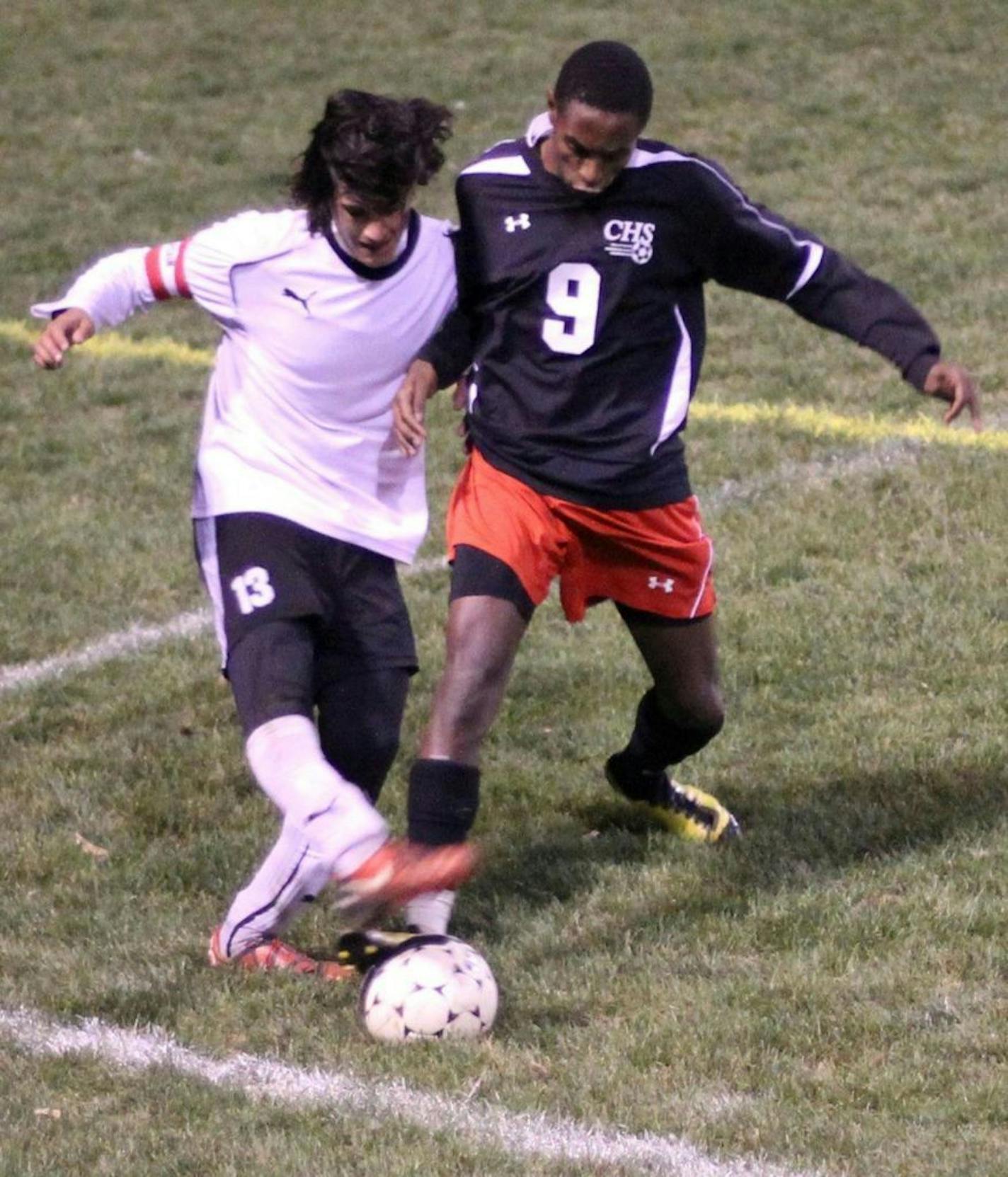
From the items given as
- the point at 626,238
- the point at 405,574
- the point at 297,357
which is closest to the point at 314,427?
the point at 297,357

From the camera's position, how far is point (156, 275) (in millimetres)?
4863

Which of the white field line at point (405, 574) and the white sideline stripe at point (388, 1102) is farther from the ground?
the white sideline stripe at point (388, 1102)

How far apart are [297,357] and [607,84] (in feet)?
2.81

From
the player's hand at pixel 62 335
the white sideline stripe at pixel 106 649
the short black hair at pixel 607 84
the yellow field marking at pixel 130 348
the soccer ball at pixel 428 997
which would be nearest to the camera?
the soccer ball at pixel 428 997

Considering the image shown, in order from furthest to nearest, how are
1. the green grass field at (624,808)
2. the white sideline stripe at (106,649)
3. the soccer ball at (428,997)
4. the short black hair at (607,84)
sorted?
1. the white sideline stripe at (106,649)
2. the short black hair at (607,84)
3. the soccer ball at (428,997)
4. the green grass field at (624,808)

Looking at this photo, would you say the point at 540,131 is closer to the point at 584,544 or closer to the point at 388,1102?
the point at 584,544

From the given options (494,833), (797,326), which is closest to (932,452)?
(797,326)

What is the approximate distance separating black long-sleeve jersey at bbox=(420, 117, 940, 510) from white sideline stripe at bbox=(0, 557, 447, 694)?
236cm

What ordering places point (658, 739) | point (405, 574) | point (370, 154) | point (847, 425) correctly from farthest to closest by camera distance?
point (847, 425)
point (405, 574)
point (658, 739)
point (370, 154)

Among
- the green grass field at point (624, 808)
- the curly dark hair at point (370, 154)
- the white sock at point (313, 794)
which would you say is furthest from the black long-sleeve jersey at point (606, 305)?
the green grass field at point (624, 808)

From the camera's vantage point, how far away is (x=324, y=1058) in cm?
436

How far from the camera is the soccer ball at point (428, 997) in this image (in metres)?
4.39

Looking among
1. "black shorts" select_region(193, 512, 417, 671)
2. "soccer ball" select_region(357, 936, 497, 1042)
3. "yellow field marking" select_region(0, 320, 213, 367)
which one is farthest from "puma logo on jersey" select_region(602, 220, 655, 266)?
"yellow field marking" select_region(0, 320, 213, 367)

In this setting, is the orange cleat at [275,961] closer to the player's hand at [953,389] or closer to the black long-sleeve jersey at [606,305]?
the black long-sleeve jersey at [606,305]
